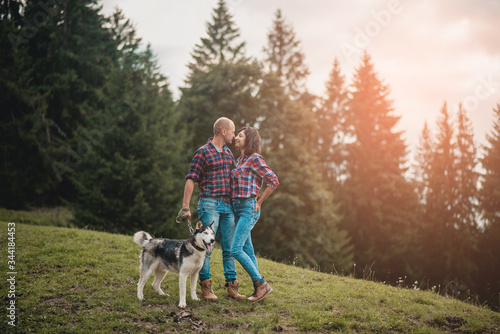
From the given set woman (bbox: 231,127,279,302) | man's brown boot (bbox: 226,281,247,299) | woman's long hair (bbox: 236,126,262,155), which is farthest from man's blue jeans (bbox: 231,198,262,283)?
woman's long hair (bbox: 236,126,262,155)

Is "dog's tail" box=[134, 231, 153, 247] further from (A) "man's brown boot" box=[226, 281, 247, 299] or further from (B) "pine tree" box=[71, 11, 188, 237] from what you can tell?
(B) "pine tree" box=[71, 11, 188, 237]

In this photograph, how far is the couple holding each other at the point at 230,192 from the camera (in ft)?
17.9

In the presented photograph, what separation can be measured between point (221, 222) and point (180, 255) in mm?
845

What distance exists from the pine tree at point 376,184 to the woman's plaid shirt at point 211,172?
2483 centimetres

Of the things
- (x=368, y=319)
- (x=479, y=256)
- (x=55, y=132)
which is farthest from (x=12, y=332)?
(x=479, y=256)

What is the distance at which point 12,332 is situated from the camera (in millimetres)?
4453

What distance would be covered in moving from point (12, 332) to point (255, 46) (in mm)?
29484

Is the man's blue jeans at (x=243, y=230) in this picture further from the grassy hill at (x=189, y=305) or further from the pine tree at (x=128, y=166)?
the pine tree at (x=128, y=166)

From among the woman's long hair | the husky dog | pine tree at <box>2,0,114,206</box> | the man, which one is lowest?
the husky dog

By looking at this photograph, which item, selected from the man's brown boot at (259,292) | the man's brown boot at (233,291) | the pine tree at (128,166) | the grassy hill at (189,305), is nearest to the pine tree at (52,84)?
the pine tree at (128,166)

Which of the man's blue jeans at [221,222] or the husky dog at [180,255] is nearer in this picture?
the husky dog at [180,255]

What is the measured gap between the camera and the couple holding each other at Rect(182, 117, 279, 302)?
545 centimetres

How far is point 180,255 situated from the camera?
17.4ft

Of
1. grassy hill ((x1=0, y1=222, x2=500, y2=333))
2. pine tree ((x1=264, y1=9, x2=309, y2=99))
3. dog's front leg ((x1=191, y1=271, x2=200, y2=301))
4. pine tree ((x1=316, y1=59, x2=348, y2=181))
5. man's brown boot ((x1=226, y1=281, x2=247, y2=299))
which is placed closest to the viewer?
grassy hill ((x1=0, y1=222, x2=500, y2=333))
